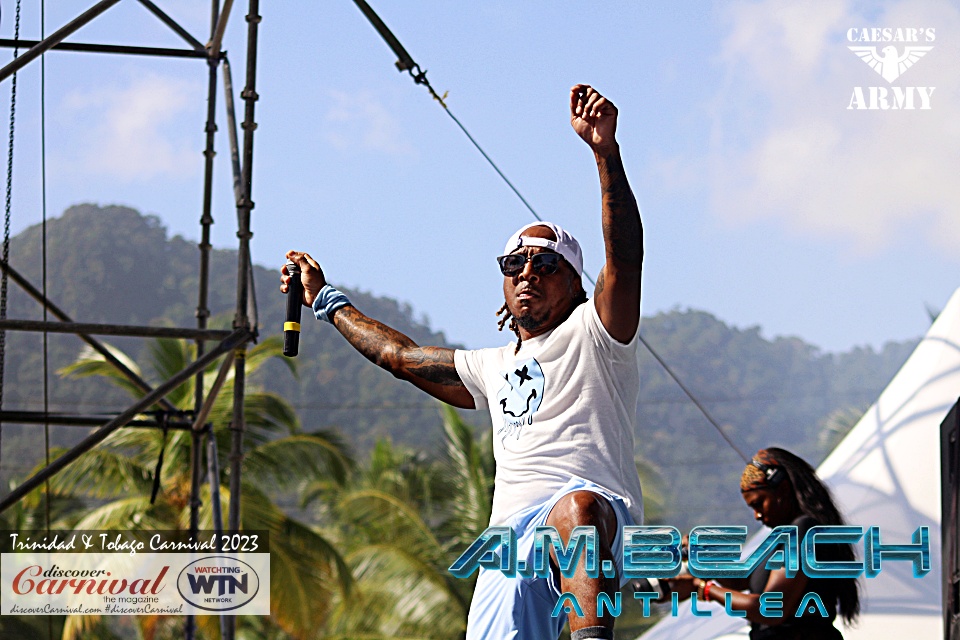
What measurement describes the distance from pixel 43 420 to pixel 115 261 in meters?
45.2

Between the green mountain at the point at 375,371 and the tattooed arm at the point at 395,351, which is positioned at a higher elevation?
the green mountain at the point at 375,371

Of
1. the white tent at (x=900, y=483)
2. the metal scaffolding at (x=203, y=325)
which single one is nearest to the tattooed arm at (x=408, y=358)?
the metal scaffolding at (x=203, y=325)

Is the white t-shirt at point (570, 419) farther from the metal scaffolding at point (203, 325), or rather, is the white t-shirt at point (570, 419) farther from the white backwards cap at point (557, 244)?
the metal scaffolding at point (203, 325)

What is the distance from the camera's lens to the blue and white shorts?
2.11m

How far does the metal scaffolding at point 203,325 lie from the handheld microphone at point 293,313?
176 centimetres

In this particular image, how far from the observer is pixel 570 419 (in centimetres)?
217

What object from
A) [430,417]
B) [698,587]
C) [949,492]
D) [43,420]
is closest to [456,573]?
[698,587]

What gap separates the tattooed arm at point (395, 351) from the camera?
2.55 m

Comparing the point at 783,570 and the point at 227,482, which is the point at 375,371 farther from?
the point at 783,570

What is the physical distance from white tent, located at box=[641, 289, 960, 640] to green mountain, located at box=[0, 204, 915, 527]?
91.1 feet

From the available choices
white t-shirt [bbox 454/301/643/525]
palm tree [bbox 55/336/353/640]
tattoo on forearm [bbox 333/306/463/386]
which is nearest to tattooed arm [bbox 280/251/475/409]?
tattoo on forearm [bbox 333/306/463/386]

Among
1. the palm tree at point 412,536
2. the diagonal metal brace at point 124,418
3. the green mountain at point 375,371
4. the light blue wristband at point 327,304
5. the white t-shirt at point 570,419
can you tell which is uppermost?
the green mountain at point 375,371

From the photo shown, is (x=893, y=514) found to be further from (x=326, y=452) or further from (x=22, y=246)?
(x=22, y=246)

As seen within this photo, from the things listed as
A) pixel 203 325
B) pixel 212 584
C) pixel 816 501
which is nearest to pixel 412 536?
pixel 212 584
